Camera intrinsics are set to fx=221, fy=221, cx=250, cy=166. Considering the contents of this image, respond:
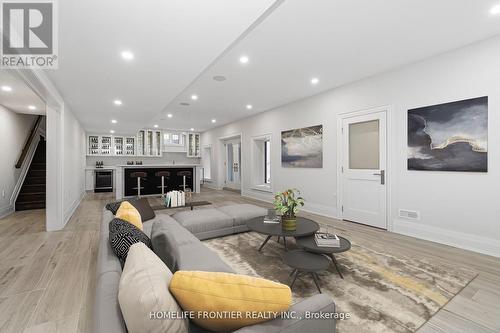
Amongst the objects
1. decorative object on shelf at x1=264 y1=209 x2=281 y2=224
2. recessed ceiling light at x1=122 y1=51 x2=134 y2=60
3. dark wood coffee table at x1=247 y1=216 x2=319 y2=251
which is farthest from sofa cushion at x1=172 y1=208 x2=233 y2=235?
recessed ceiling light at x1=122 y1=51 x2=134 y2=60

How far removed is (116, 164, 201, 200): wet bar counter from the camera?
724 cm

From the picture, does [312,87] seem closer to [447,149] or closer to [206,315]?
[447,149]

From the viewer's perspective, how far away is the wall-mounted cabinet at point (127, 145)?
9.40 metres

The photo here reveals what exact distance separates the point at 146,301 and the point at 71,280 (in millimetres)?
2219

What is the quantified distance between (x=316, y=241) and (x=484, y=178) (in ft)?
8.58

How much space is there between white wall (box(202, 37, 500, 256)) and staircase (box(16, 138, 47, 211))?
Result: 7122 mm

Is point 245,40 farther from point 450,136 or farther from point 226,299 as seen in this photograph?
point 450,136

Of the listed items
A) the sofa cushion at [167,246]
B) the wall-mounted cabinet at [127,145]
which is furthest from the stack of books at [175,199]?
the wall-mounted cabinet at [127,145]

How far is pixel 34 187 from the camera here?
595 cm

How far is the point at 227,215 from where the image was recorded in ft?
12.0

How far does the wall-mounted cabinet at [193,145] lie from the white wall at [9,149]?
6013 millimetres

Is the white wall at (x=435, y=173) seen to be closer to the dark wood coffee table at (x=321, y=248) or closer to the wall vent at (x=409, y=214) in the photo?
the wall vent at (x=409, y=214)

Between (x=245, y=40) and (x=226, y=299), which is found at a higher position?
(x=245, y=40)

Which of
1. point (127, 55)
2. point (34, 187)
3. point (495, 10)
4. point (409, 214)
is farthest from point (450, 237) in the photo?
point (34, 187)
